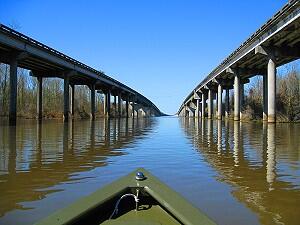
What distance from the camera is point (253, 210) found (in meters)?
5.57

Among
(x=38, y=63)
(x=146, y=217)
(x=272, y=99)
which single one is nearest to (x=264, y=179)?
(x=146, y=217)

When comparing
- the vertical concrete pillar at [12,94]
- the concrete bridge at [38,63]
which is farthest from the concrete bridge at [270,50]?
the vertical concrete pillar at [12,94]

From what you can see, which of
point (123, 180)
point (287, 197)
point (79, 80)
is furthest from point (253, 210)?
point (79, 80)

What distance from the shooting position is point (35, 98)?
236 feet

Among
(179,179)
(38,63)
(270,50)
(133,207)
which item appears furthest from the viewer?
(38,63)

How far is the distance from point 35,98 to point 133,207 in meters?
71.2

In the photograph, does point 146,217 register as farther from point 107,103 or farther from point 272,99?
point 107,103

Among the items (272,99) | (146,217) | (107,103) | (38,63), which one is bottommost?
(146,217)

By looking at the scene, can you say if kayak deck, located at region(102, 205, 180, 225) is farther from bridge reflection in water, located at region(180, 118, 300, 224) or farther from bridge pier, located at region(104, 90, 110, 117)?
bridge pier, located at region(104, 90, 110, 117)

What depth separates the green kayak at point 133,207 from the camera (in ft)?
11.6

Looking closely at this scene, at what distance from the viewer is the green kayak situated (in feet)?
11.6

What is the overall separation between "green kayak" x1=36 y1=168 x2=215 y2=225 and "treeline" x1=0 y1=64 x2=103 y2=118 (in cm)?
5840

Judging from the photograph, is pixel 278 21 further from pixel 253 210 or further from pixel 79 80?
pixel 79 80

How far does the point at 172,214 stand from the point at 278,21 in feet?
103
